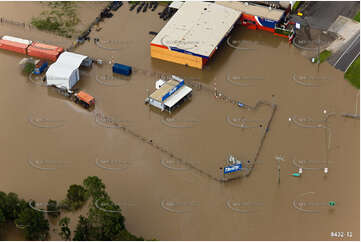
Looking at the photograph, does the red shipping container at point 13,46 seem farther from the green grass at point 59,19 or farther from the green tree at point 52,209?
the green tree at point 52,209

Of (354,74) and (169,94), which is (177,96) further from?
(354,74)

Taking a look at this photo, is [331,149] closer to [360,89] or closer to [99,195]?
[360,89]

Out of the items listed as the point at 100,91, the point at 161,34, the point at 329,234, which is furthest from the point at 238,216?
the point at 161,34

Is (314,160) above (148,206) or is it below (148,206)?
above

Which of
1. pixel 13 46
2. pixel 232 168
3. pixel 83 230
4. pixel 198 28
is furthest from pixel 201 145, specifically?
pixel 13 46

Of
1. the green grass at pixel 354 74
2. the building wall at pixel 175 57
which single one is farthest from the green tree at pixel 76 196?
the green grass at pixel 354 74

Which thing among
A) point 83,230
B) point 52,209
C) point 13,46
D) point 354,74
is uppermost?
point 354,74
